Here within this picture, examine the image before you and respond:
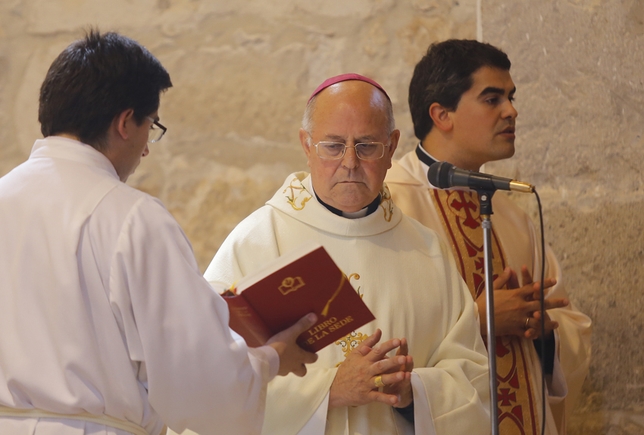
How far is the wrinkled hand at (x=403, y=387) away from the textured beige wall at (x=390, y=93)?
189 centimetres

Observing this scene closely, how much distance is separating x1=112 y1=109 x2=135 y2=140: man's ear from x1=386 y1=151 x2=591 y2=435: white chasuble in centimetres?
187

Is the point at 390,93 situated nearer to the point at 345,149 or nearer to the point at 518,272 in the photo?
the point at 518,272

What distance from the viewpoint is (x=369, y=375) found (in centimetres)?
274

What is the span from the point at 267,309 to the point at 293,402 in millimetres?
558

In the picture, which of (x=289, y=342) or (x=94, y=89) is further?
(x=289, y=342)

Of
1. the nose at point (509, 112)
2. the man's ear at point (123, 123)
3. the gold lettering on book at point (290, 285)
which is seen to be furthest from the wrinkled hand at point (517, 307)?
the man's ear at point (123, 123)

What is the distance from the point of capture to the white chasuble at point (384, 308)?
114 inches

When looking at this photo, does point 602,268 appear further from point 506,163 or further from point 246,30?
point 246,30

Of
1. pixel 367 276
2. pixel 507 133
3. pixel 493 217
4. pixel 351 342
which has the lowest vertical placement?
pixel 351 342

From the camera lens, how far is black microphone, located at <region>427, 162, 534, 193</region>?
2.79 meters

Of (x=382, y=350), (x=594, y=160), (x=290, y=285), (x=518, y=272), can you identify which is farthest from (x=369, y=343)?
(x=594, y=160)

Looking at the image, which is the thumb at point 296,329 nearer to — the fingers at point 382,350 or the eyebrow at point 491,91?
the fingers at point 382,350

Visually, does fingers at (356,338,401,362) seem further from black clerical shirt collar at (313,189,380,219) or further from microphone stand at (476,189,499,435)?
black clerical shirt collar at (313,189,380,219)

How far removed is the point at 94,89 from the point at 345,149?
45.5 inches
